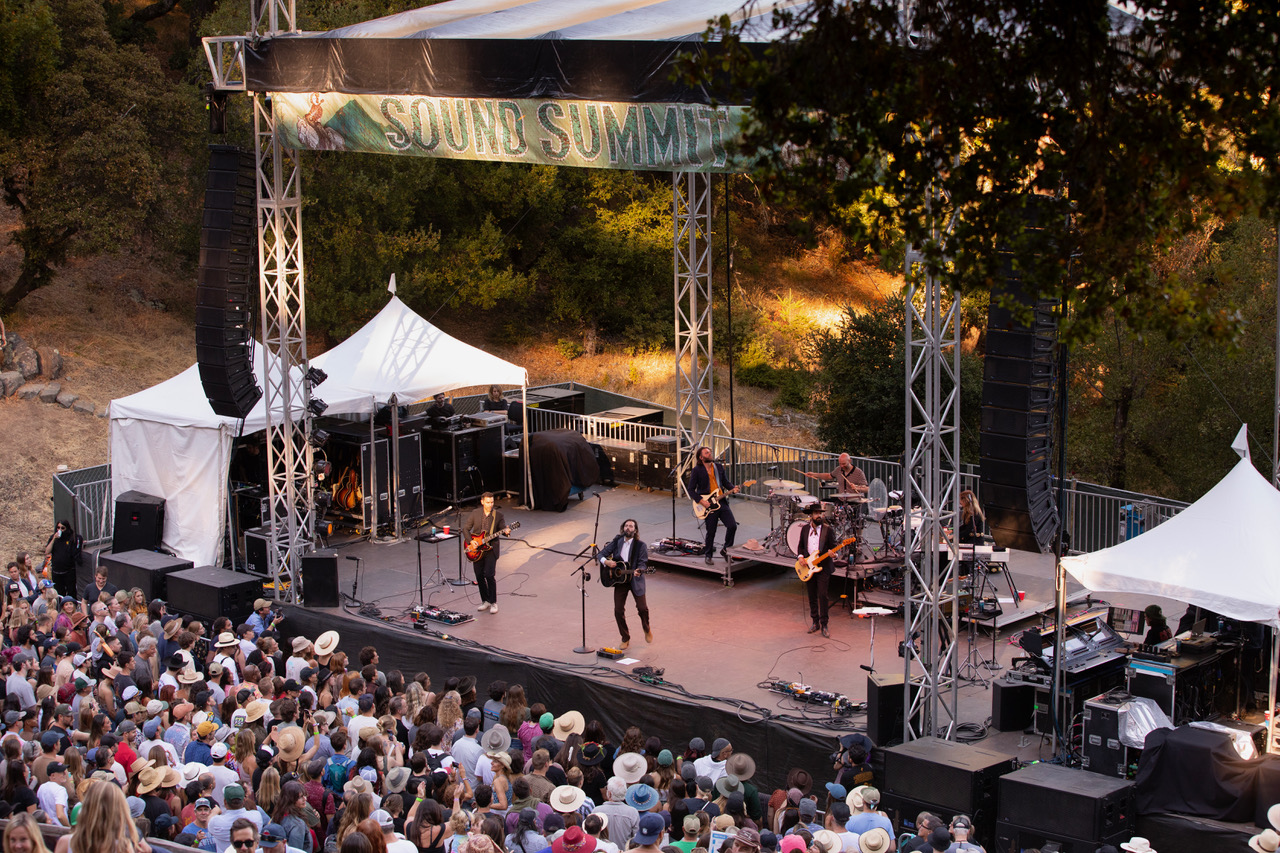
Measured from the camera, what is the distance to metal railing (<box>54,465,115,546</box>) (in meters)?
19.2

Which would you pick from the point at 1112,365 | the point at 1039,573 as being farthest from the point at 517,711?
the point at 1112,365

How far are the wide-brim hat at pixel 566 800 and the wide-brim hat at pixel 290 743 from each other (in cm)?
212

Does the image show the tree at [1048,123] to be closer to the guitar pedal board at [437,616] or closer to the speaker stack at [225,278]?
the guitar pedal board at [437,616]

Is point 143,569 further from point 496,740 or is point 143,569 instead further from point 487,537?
point 496,740

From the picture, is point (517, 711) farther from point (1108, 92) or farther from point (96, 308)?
point (96, 308)

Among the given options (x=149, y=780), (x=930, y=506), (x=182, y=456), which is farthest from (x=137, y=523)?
(x=930, y=506)

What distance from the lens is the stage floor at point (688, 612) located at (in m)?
13.5

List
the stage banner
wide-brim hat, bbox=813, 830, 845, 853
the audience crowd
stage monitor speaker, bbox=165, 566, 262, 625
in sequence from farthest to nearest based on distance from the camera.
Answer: stage monitor speaker, bbox=165, 566, 262, 625
the stage banner
wide-brim hat, bbox=813, 830, 845, 853
the audience crowd

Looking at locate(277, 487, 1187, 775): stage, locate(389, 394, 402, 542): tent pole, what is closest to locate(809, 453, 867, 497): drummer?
locate(277, 487, 1187, 775): stage

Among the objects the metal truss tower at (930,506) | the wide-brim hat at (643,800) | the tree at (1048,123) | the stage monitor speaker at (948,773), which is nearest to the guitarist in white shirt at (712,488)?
the metal truss tower at (930,506)

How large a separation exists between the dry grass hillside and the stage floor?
13437mm

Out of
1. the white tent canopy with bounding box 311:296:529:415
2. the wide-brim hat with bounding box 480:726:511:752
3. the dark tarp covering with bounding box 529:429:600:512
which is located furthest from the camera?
the dark tarp covering with bounding box 529:429:600:512

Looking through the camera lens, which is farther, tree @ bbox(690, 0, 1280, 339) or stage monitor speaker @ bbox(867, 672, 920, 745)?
stage monitor speaker @ bbox(867, 672, 920, 745)

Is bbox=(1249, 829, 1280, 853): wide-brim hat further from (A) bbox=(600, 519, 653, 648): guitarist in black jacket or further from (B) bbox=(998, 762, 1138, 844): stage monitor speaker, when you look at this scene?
(A) bbox=(600, 519, 653, 648): guitarist in black jacket
